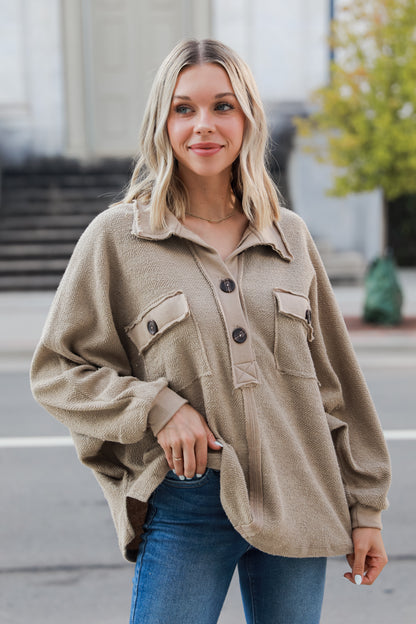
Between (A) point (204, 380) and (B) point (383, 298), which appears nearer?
(A) point (204, 380)

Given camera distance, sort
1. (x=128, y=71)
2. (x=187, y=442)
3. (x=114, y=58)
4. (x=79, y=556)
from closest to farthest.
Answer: (x=187, y=442)
(x=79, y=556)
(x=114, y=58)
(x=128, y=71)

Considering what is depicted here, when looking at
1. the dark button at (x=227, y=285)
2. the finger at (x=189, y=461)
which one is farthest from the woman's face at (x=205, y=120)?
the finger at (x=189, y=461)

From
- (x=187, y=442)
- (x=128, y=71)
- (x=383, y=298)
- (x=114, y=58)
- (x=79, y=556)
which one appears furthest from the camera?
(x=128, y=71)

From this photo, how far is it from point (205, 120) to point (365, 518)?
3.17 feet

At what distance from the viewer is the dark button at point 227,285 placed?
1.59 metres

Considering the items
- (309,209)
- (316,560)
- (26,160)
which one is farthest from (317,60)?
(316,560)

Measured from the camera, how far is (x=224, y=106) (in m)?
1.62

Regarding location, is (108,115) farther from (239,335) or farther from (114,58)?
(239,335)

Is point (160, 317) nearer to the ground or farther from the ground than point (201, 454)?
farther from the ground

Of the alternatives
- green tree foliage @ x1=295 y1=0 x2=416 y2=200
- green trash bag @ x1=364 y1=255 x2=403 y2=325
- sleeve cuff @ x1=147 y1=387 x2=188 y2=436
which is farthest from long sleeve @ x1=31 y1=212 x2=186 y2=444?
green tree foliage @ x1=295 y1=0 x2=416 y2=200

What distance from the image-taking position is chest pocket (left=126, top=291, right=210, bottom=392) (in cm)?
155

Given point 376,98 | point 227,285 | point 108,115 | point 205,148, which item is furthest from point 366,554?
point 108,115

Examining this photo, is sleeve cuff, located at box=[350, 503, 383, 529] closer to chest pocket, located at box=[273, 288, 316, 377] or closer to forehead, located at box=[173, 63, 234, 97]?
chest pocket, located at box=[273, 288, 316, 377]

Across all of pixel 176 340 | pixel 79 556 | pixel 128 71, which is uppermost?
pixel 128 71
